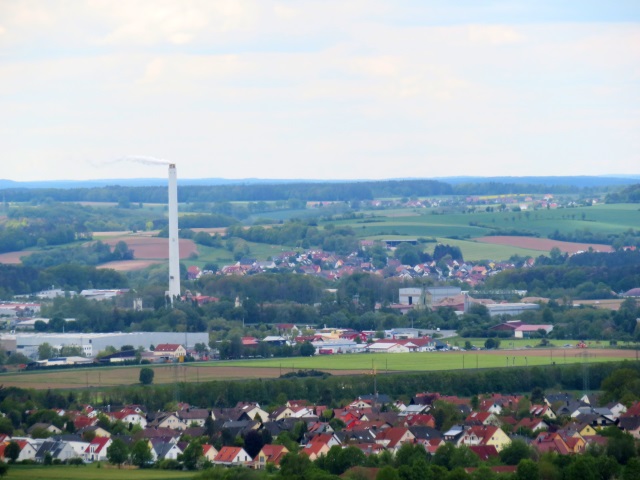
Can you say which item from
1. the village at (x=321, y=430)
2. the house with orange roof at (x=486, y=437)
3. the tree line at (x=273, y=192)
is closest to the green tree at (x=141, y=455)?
the village at (x=321, y=430)

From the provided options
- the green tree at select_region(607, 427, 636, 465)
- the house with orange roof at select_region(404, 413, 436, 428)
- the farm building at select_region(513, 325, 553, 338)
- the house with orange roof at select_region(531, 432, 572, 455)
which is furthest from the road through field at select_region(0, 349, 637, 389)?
the green tree at select_region(607, 427, 636, 465)

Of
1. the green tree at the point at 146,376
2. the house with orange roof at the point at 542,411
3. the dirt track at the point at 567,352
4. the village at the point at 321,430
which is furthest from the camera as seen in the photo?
the dirt track at the point at 567,352

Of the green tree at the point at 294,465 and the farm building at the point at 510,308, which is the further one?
the farm building at the point at 510,308

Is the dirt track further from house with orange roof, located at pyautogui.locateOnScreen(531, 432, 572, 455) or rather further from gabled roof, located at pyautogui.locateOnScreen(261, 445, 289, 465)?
gabled roof, located at pyautogui.locateOnScreen(261, 445, 289, 465)

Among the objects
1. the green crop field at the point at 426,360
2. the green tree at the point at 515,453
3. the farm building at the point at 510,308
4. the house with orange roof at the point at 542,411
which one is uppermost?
the green tree at the point at 515,453

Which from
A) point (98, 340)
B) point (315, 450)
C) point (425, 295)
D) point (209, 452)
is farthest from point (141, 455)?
point (425, 295)

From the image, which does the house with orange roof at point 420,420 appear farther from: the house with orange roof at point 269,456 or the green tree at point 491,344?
the green tree at point 491,344

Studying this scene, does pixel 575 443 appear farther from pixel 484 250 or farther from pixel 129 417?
pixel 484 250
